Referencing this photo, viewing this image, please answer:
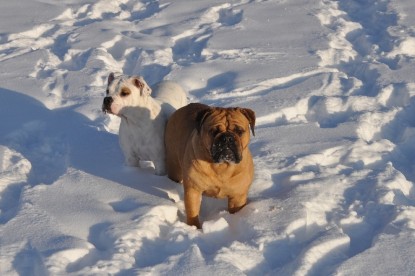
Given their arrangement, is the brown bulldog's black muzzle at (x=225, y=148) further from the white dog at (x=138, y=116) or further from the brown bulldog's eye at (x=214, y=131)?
the white dog at (x=138, y=116)

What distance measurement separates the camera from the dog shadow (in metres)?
5.50

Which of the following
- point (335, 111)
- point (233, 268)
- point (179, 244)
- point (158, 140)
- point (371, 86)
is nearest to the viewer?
point (233, 268)

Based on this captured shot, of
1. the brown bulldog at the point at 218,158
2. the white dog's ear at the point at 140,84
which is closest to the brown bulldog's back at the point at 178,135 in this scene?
the brown bulldog at the point at 218,158

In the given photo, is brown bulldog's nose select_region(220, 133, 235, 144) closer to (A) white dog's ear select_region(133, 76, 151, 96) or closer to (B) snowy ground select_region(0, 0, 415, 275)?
(B) snowy ground select_region(0, 0, 415, 275)

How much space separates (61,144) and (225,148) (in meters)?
2.48

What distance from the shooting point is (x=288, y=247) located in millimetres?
4285

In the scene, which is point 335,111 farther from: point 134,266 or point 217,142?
point 134,266

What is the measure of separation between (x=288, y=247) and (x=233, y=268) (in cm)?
55

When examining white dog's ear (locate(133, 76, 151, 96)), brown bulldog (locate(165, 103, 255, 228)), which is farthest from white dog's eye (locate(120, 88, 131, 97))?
brown bulldog (locate(165, 103, 255, 228))

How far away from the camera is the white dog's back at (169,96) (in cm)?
584

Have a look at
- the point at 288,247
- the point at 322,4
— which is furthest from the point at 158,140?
the point at 322,4

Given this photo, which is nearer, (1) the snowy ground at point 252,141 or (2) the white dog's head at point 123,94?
(1) the snowy ground at point 252,141

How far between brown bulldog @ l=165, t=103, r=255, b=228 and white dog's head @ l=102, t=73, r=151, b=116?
66cm

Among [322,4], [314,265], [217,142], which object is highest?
[217,142]
